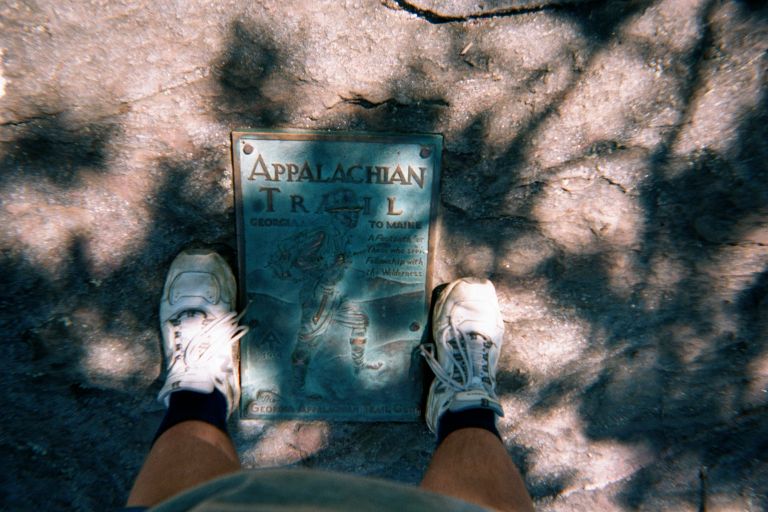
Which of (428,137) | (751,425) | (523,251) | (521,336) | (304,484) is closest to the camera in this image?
(304,484)

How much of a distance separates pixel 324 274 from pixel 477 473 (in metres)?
0.79

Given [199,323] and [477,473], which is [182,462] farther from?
[477,473]

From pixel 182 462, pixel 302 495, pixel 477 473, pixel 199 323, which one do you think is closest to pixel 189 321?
pixel 199 323

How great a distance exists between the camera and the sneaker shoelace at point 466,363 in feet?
5.52

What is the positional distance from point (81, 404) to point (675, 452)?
7.73 ft

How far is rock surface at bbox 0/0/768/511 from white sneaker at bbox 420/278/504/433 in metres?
0.09

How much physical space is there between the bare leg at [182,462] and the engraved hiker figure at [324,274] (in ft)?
1.27

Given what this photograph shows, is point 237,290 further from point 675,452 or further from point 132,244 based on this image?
point 675,452

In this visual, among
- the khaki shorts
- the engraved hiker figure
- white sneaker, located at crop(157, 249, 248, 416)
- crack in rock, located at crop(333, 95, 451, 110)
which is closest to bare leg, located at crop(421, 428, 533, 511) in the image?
the khaki shorts

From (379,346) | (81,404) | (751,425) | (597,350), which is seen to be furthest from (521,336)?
(81,404)

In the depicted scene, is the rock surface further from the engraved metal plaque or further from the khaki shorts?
the khaki shorts

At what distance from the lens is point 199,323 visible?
1.66 metres

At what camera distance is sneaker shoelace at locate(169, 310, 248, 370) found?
164cm

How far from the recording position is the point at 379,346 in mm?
1774
